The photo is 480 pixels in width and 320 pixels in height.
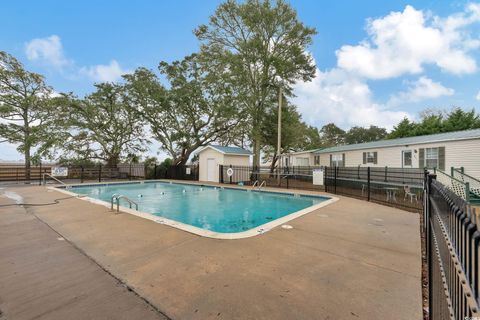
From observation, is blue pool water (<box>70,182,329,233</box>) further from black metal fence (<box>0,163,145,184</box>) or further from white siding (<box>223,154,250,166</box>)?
black metal fence (<box>0,163,145,184</box>)

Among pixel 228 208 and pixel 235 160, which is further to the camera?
pixel 235 160

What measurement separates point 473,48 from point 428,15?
5615 millimetres

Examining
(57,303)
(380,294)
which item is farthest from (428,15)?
(57,303)

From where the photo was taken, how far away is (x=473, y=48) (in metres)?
13.2

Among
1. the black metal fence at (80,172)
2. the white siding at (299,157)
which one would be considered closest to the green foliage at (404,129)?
the white siding at (299,157)

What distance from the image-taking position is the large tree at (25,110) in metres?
17.2

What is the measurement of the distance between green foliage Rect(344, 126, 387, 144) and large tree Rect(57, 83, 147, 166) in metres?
39.4

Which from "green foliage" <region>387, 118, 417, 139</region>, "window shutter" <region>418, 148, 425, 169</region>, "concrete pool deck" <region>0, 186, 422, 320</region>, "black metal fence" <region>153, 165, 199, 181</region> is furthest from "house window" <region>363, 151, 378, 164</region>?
"black metal fence" <region>153, 165, 199, 181</region>

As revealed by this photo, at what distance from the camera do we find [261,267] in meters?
2.87

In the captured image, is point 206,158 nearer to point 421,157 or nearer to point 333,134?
point 421,157

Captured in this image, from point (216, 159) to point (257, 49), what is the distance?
9649 millimetres

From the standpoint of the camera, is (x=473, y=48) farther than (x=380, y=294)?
Yes

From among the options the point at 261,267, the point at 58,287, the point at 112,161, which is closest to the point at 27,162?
the point at 112,161

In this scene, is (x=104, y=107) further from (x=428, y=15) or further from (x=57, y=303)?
(x=428, y=15)
